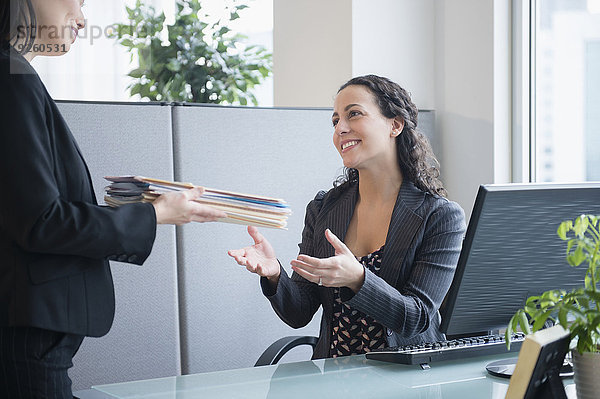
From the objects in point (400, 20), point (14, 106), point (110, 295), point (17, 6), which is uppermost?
point (400, 20)

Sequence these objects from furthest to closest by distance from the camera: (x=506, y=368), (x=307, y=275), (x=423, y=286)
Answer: (x=423, y=286), (x=307, y=275), (x=506, y=368)

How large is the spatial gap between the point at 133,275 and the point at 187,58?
96.6 inches

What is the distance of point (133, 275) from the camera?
2389mm

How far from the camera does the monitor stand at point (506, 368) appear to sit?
1.49 metres

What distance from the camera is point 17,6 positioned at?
1301 mm

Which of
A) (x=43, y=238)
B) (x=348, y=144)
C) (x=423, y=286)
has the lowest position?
(x=423, y=286)

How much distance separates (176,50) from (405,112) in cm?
263

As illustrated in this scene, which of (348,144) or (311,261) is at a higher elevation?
(348,144)

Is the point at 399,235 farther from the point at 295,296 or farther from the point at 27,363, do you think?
the point at 27,363

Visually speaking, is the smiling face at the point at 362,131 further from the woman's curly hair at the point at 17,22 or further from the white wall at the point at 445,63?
the woman's curly hair at the point at 17,22

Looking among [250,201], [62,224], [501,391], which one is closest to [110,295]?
[62,224]

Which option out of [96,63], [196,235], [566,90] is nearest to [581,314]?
[196,235]

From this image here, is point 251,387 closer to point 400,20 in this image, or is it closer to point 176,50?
point 400,20

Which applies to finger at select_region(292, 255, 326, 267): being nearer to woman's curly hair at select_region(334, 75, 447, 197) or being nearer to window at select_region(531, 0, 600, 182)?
woman's curly hair at select_region(334, 75, 447, 197)
